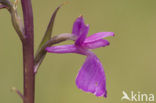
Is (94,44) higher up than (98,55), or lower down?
higher up

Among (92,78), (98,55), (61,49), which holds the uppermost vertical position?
(61,49)

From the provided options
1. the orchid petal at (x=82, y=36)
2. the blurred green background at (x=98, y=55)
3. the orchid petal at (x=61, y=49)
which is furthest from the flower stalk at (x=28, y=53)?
the blurred green background at (x=98, y=55)

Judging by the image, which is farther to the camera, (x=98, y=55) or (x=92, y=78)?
(x=98, y=55)

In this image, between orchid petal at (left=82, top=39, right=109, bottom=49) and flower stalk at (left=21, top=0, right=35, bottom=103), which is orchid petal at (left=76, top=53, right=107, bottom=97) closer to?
orchid petal at (left=82, top=39, right=109, bottom=49)

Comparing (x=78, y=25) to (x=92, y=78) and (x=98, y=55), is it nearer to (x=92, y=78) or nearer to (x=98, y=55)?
(x=92, y=78)

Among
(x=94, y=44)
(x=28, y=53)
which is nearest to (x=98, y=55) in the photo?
(x=94, y=44)

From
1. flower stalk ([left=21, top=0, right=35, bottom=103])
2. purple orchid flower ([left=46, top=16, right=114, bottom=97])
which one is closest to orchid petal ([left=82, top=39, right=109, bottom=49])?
purple orchid flower ([left=46, top=16, right=114, bottom=97])

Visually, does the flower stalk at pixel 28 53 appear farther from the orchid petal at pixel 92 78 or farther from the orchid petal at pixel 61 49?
the orchid petal at pixel 92 78

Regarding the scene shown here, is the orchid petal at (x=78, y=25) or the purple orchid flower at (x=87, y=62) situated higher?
the orchid petal at (x=78, y=25)
